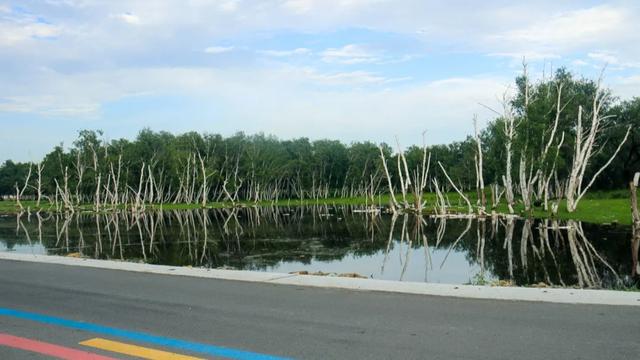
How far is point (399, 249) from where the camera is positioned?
1044 inches

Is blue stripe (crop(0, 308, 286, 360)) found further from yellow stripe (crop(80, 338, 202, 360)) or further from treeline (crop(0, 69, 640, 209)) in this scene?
treeline (crop(0, 69, 640, 209))

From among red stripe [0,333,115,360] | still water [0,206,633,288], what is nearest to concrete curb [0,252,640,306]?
still water [0,206,633,288]

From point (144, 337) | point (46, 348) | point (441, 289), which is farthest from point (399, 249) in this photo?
point (46, 348)

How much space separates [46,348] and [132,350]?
43.0 inches

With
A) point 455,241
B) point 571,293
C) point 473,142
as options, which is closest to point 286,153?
point 473,142

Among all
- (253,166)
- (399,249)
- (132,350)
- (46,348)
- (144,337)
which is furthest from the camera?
(253,166)

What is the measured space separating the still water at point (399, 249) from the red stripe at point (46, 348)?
8091 mm

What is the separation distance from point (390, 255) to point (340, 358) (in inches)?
733

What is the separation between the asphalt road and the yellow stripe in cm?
12

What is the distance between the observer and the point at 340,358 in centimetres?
607

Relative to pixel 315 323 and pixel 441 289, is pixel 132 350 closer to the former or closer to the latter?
pixel 315 323

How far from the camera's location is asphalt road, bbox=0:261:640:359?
6.33 m

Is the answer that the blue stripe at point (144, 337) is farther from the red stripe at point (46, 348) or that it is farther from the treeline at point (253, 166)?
the treeline at point (253, 166)

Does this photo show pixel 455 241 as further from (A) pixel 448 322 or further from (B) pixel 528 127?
(A) pixel 448 322
